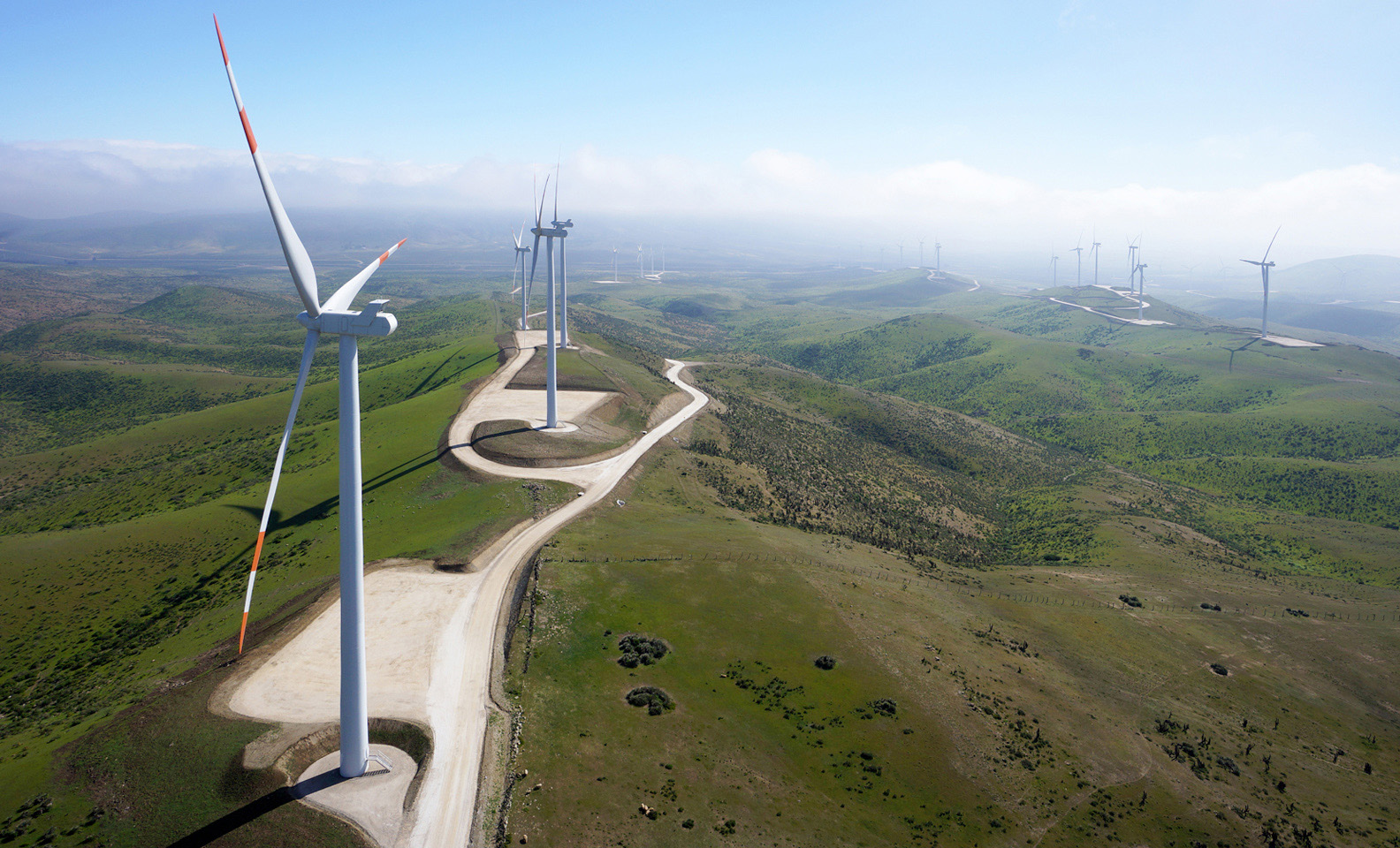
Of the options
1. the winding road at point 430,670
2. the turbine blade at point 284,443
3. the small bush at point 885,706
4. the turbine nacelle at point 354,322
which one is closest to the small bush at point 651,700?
the winding road at point 430,670

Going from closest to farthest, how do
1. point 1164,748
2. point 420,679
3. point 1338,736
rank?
1. point 420,679
2. point 1164,748
3. point 1338,736

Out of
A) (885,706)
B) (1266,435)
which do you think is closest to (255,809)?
(885,706)

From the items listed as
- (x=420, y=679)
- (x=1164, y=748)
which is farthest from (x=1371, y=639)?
(x=420, y=679)

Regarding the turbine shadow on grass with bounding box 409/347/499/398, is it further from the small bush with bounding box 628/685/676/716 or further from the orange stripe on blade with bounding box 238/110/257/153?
the orange stripe on blade with bounding box 238/110/257/153

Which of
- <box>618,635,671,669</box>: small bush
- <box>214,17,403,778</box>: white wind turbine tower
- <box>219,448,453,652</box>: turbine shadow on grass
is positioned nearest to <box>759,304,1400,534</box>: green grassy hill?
<box>618,635,671,669</box>: small bush

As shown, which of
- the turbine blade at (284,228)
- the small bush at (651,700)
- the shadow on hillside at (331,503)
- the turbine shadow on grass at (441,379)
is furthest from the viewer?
the turbine shadow on grass at (441,379)

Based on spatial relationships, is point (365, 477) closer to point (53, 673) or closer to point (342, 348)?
point (53, 673)

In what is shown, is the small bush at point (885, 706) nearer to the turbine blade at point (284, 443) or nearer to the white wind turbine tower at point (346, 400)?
the white wind turbine tower at point (346, 400)

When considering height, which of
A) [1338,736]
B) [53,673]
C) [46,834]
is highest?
[46,834]
